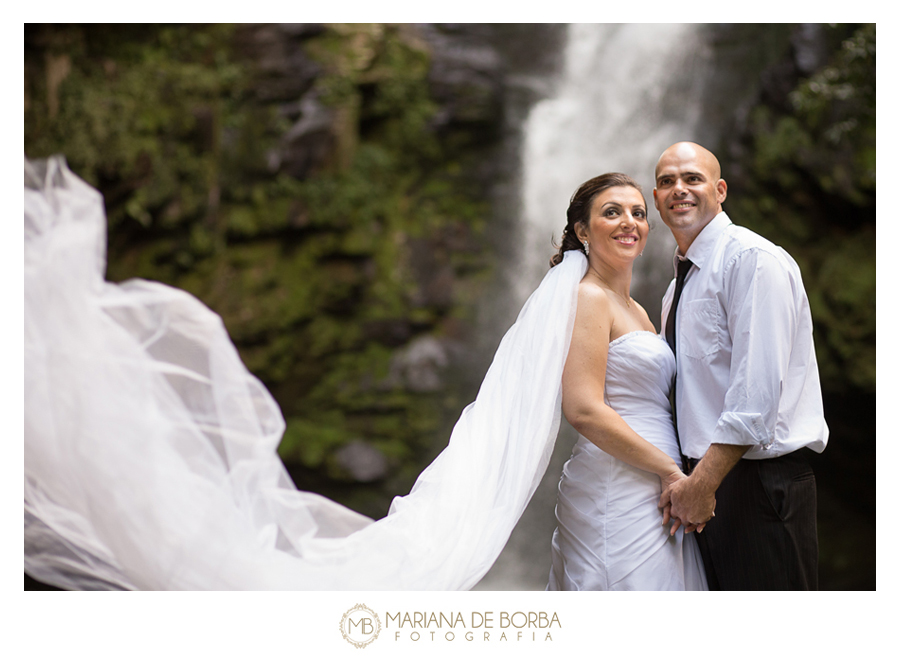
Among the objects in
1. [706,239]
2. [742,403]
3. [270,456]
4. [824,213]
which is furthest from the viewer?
[824,213]

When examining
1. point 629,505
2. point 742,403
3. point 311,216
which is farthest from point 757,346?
point 311,216

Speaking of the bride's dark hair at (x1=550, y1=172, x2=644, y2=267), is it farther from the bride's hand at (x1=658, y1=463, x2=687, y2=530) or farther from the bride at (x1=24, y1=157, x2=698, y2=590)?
the bride's hand at (x1=658, y1=463, x2=687, y2=530)

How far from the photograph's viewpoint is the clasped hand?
6.07 ft

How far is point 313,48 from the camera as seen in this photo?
6.43 meters

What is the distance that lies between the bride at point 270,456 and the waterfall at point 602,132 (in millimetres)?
4188

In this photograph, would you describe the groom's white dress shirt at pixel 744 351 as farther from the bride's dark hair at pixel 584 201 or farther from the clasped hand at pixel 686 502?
the bride's dark hair at pixel 584 201

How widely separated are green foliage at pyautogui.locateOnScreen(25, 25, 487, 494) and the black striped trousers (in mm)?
4710

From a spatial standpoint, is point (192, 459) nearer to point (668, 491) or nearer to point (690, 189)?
point (668, 491)

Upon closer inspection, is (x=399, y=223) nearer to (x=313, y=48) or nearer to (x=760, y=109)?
(x=313, y=48)

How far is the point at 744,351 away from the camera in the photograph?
1.84 m

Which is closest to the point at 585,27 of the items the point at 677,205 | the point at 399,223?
the point at 399,223
